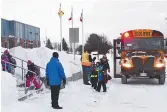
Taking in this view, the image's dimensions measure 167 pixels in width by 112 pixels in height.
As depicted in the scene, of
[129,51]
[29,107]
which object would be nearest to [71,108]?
[29,107]

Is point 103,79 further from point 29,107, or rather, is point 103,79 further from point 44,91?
point 29,107

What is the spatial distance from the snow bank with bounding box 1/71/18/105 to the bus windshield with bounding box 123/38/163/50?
1072 cm

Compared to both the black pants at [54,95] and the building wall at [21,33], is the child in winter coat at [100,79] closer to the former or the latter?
the black pants at [54,95]

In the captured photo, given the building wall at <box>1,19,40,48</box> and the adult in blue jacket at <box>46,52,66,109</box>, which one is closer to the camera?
the adult in blue jacket at <box>46,52,66,109</box>

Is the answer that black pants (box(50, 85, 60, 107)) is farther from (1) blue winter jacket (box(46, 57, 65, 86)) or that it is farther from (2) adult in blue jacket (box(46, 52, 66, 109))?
(1) blue winter jacket (box(46, 57, 65, 86))

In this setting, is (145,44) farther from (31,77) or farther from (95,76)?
(31,77)

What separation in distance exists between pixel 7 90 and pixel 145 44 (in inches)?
450

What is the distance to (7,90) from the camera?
10.0 meters

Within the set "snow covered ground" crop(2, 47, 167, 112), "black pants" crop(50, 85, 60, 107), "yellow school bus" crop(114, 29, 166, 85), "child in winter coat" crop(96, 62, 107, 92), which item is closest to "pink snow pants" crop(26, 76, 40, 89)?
"snow covered ground" crop(2, 47, 167, 112)

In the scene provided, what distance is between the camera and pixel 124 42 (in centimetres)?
2030

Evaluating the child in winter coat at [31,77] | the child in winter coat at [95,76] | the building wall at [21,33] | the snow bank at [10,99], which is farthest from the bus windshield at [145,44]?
the building wall at [21,33]

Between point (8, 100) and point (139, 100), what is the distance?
496 cm

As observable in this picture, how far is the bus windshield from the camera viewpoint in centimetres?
1977

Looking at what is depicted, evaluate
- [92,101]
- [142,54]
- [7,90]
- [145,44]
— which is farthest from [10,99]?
[145,44]
